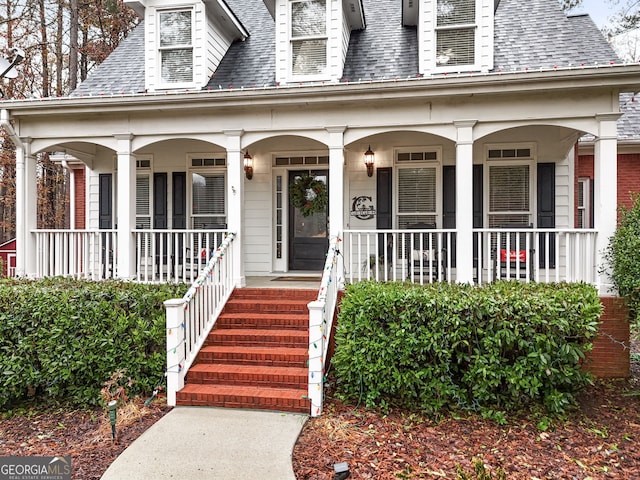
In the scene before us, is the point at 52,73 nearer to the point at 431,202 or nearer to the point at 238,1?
the point at 238,1

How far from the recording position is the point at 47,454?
3855 mm

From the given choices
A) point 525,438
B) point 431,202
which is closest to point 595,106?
point 431,202

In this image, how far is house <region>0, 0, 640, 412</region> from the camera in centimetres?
570

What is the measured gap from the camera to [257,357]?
497 cm

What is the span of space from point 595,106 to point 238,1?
8.27 metres

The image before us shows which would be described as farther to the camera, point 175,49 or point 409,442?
point 175,49

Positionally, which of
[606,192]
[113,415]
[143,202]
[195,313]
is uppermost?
[143,202]

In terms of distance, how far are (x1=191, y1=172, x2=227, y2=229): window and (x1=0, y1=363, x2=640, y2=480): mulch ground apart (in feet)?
14.1

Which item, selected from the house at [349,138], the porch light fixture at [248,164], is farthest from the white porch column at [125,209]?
the porch light fixture at [248,164]

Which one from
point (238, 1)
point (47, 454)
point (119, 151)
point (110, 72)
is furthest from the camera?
point (238, 1)

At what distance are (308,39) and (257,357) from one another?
511 centimetres

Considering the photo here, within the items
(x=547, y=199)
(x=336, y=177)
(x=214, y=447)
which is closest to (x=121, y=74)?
(x=336, y=177)

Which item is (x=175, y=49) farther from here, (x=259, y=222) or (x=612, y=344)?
(x=612, y=344)

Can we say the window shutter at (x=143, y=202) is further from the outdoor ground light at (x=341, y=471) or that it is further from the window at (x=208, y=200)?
the outdoor ground light at (x=341, y=471)
